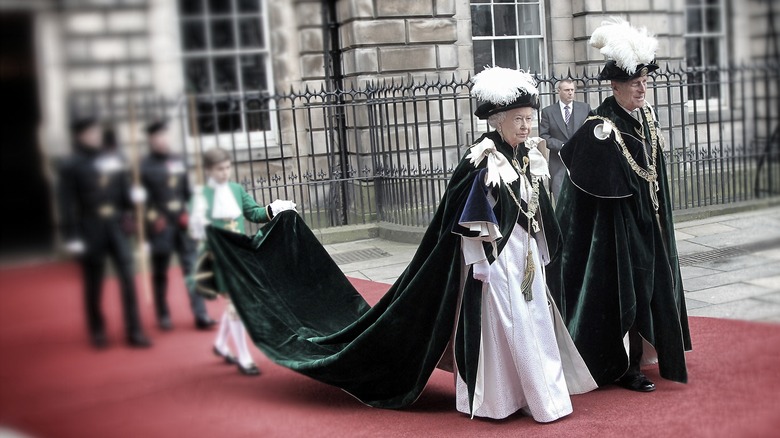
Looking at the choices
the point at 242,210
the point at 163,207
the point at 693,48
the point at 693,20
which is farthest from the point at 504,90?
the point at 163,207

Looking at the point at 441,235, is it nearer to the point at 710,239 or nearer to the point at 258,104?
the point at 710,239

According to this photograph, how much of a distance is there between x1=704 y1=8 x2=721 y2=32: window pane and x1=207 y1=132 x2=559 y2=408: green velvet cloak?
1.38 meters

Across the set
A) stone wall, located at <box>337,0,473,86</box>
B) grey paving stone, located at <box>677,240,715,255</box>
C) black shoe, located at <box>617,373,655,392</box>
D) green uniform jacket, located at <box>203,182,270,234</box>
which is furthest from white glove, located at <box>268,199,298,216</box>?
grey paving stone, located at <box>677,240,715,255</box>

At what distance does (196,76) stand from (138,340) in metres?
0.32

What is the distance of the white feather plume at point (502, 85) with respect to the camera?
310 centimetres

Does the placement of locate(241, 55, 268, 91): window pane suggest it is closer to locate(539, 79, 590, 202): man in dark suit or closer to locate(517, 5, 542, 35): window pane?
locate(517, 5, 542, 35): window pane

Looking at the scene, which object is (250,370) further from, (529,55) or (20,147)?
(529,55)

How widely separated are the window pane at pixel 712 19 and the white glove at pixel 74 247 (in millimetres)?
1302

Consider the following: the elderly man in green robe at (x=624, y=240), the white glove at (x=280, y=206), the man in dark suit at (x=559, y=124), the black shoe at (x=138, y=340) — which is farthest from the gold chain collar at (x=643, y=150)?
the black shoe at (x=138, y=340)

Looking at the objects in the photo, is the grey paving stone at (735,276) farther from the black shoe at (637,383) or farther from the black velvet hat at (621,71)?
the black velvet hat at (621,71)

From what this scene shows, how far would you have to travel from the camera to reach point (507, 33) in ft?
10.2

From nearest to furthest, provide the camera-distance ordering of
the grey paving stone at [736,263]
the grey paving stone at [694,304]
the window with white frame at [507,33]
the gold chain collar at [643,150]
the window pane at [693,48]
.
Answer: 1. the grey paving stone at [736,263]
2. the window pane at [693,48]
3. the window with white frame at [507,33]
4. the gold chain collar at [643,150]
5. the grey paving stone at [694,304]

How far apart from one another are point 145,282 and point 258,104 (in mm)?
379

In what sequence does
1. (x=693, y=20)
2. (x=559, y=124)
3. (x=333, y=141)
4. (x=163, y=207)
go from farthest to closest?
(x=559, y=124)
(x=693, y=20)
(x=333, y=141)
(x=163, y=207)
